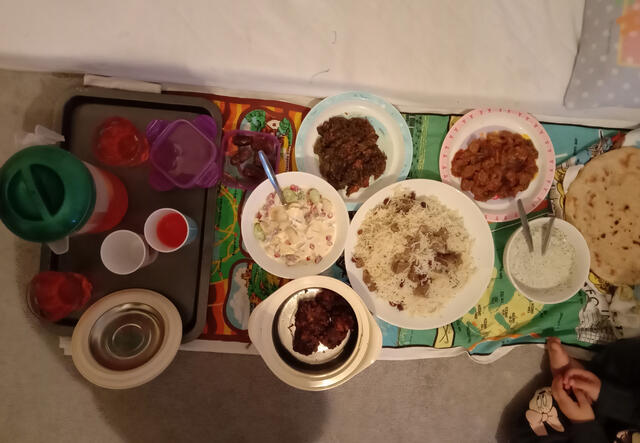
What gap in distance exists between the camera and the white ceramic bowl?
1.13 metres

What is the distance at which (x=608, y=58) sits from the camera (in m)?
1.23

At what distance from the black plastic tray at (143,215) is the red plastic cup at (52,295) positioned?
3.4 inches

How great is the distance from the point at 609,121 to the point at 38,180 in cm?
188

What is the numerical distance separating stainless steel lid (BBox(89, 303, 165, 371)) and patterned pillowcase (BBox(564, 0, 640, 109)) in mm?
1630

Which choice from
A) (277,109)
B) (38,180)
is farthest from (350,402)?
(38,180)

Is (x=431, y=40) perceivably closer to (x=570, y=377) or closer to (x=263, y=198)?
(x=263, y=198)

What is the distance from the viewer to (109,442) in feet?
4.22

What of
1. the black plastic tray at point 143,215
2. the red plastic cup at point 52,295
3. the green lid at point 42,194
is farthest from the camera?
the black plastic tray at point 143,215

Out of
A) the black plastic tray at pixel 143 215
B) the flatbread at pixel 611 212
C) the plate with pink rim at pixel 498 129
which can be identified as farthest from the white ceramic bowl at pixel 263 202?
the flatbread at pixel 611 212

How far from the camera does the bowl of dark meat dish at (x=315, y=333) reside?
3.42 ft

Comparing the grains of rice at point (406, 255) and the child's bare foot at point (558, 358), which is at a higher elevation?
the grains of rice at point (406, 255)

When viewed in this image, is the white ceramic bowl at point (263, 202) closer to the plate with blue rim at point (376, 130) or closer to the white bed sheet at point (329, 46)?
the plate with blue rim at point (376, 130)

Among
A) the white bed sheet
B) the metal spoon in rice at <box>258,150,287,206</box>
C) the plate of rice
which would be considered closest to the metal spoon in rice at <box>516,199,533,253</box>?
the plate of rice

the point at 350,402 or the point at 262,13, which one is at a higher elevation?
the point at 262,13
